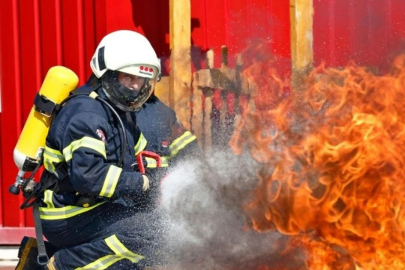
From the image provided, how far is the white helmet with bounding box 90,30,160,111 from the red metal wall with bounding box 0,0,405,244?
1.95m

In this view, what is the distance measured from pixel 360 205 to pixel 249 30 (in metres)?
2.85

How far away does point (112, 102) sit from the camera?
5.38 m

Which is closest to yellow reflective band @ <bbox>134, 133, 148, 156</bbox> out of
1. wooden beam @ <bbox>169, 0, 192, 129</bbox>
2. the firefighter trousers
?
the firefighter trousers

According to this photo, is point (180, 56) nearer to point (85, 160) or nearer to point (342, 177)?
point (85, 160)

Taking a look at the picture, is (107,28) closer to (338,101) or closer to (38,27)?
(38,27)

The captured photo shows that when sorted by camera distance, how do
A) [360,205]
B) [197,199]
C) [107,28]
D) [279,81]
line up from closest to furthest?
[360,205] < [197,199] < [279,81] < [107,28]

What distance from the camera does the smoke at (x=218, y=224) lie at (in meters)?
5.40

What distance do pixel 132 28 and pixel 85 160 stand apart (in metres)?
2.63

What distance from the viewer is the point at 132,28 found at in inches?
293

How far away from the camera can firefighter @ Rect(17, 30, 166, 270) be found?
5.20 metres

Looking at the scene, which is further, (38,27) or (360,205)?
(38,27)

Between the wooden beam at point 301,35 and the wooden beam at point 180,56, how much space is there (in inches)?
33.8

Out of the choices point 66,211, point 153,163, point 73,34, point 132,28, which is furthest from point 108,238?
point 73,34

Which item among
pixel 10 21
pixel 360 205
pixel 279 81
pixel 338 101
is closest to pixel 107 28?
pixel 10 21
